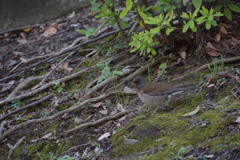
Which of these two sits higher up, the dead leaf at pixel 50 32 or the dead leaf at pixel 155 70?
the dead leaf at pixel 50 32

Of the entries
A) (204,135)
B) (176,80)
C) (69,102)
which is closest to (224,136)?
(204,135)

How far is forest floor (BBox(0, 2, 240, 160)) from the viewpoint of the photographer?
153 inches

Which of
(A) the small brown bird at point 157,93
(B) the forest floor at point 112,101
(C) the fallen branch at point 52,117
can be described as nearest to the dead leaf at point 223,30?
(B) the forest floor at point 112,101

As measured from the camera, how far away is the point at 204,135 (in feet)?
12.2

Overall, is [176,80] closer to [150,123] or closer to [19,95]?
[150,123]

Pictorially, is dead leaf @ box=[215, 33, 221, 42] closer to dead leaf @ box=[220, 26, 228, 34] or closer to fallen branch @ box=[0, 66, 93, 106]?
dead leaf @ box=[220, 26, 228, 34]

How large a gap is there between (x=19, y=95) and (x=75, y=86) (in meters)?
1.16

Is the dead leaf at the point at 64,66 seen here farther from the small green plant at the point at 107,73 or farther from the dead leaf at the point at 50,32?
Answer: the dead leaf at the point at 50,32

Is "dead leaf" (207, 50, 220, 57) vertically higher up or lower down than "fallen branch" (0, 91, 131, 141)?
lower down

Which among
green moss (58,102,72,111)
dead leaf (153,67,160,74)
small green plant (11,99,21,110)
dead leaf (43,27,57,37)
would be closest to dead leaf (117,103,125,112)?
green moss (58,102,72,111)

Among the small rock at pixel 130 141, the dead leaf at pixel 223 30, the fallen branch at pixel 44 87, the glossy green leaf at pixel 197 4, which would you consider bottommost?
the small rock at pixel 130 141

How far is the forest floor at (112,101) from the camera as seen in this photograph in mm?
3883

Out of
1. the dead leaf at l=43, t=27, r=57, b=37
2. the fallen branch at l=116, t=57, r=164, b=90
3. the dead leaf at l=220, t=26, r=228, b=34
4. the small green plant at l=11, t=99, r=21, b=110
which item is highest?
the dead leaf at l=43, t=27, r=57, b=37

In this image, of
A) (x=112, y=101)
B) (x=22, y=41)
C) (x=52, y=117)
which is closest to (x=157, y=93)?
(x=112, y=101)
